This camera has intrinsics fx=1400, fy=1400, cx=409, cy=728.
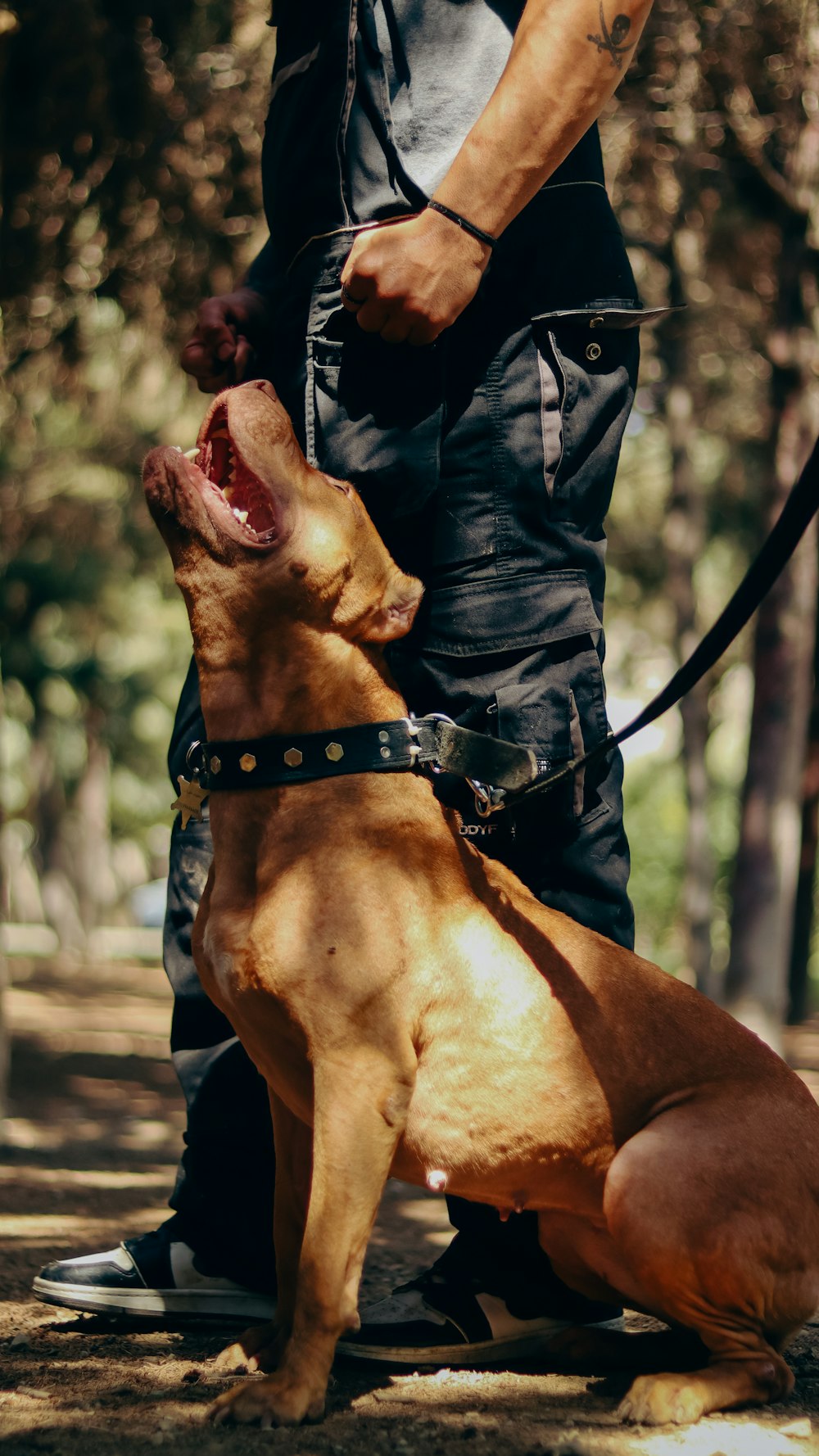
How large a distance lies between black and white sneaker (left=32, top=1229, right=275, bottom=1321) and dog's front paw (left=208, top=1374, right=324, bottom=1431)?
2.25 feet

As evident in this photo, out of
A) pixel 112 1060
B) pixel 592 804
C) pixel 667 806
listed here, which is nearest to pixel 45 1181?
pixel 592 804

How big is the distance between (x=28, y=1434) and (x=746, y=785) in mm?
7549

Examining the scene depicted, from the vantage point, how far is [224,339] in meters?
3.14

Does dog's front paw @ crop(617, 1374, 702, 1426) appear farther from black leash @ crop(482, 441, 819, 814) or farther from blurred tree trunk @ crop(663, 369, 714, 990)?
blurred tree trunk @ crop(663, 369, 714, 990)

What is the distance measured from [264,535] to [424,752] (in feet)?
1.65

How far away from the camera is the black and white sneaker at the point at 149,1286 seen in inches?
115

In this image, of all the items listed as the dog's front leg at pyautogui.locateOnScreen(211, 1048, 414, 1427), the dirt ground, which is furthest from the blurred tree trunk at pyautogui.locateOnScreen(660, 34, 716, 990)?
the dog's front leg at pyautogui.locateOnScreen(211, 1048, 414, 1427)

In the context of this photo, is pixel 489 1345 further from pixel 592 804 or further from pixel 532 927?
pixel 592 804

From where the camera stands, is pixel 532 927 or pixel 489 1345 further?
pixel 489 1345

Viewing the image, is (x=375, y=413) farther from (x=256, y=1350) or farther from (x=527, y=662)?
(x=256, y=1350)

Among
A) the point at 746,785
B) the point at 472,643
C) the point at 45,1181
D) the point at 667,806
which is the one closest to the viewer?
the point at 472,643

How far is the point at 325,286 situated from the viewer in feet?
9.29

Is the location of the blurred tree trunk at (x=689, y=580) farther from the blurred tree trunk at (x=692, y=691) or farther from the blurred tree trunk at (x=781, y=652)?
the blurred tree trunk at (x=781, y=652)

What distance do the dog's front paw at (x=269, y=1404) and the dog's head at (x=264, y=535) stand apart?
1.30 metres
